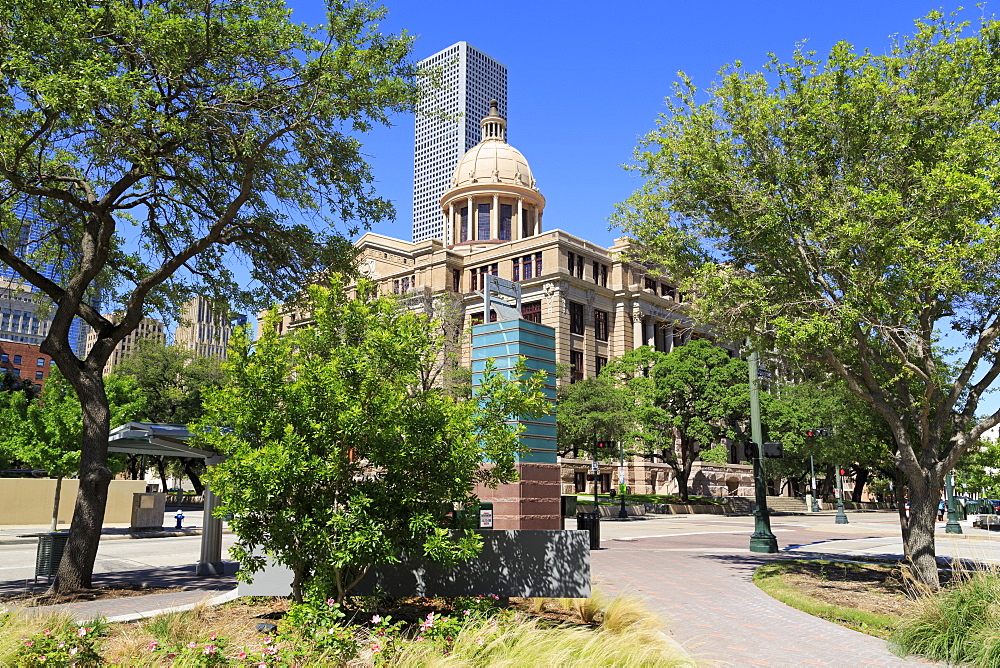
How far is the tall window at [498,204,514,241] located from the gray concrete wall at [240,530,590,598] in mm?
77901

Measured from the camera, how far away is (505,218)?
285ft

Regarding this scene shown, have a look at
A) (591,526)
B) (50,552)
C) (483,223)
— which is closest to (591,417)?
(591,526)

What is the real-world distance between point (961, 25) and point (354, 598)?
14.2 metres

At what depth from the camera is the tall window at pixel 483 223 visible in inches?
3378

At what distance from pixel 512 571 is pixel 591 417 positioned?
3949cm

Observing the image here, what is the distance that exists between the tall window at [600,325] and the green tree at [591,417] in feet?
60.4

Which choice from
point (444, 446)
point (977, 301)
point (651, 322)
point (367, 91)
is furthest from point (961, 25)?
point (651, 322)

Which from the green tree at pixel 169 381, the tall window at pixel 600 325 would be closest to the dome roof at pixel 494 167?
the tall window at pixel 600 325

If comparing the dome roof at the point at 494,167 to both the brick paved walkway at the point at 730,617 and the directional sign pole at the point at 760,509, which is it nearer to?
the directional sign pole at the point at 760,509

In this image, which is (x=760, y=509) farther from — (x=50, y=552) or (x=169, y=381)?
(x=169, y=381)

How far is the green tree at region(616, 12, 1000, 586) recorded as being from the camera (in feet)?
41.2

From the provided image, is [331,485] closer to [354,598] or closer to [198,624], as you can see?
[354,598]

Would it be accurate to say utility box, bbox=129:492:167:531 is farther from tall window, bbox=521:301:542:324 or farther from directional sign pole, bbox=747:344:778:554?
tall window, bbox=521:301:542:324

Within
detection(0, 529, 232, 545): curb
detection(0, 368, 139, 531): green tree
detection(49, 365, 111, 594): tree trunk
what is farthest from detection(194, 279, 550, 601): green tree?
detection(0, 529, 232, 545): curb
